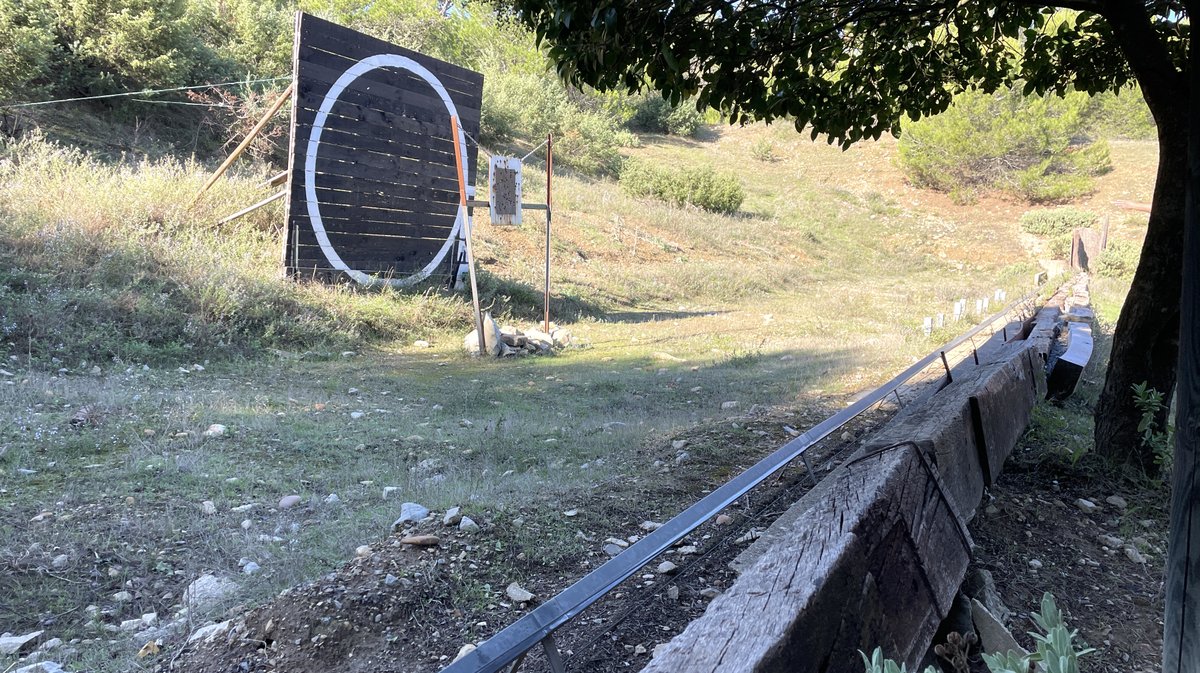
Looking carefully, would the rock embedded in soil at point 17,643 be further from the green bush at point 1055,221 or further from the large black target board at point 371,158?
the green bush at point 1055,221

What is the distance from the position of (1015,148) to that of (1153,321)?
30553 mm

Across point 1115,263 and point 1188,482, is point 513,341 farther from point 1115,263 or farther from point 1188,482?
point 1115,263

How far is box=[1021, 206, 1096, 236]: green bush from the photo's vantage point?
2595 cm

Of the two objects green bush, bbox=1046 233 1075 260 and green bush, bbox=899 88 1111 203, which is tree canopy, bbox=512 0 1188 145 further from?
green bush, bbox=899 88 1111 203

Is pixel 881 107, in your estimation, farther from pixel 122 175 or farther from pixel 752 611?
pixel 122 175

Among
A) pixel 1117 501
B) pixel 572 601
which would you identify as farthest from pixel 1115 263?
pixel 572 601

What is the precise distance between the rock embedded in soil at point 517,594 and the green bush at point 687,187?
79.9 ft

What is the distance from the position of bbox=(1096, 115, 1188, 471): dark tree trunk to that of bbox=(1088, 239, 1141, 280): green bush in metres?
16.9

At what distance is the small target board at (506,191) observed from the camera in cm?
1106

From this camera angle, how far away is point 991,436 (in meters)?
3.18

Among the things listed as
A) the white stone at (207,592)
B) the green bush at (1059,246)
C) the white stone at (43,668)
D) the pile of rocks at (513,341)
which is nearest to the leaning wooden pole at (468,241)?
the pile of rocks at (513,341)

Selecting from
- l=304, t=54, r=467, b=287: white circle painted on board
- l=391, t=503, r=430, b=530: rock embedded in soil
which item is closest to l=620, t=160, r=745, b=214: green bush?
l=304, t=54, r=467, b=287: white circle painted on board

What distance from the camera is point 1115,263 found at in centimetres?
1814

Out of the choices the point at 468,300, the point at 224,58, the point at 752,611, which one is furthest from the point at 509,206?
the point at 224,58
